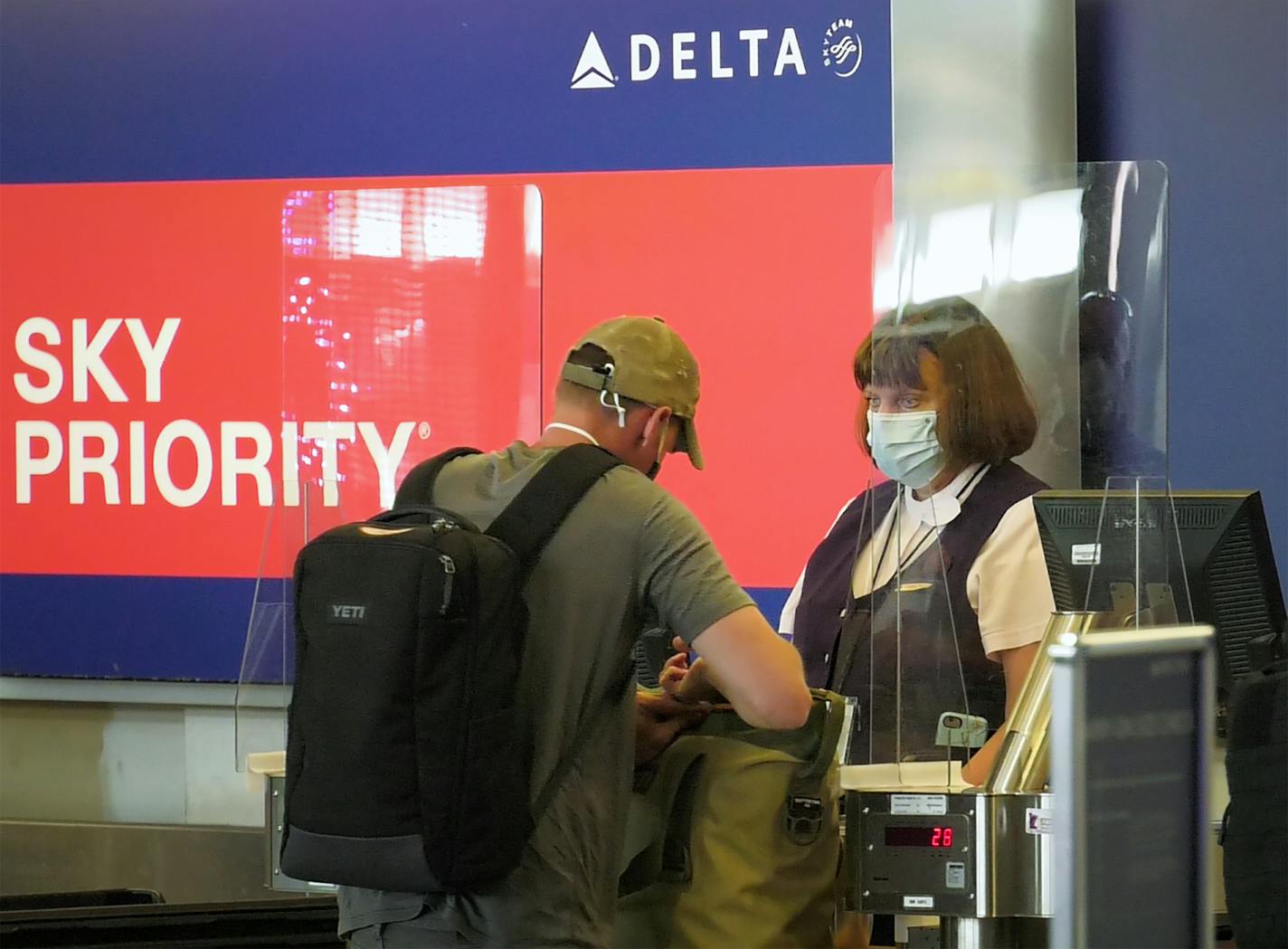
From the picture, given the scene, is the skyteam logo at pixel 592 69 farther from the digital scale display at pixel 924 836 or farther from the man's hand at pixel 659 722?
the digital scale display at pixel 924 836

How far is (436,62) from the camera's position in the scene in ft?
12.8

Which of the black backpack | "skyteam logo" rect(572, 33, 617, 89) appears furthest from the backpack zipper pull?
"skyteam logo" rect(572, 33, 617, 89)

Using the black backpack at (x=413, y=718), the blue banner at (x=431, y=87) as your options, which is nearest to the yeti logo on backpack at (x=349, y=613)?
the black backpack at (x=413, y=718)

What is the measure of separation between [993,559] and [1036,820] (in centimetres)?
48

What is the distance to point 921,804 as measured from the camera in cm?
177

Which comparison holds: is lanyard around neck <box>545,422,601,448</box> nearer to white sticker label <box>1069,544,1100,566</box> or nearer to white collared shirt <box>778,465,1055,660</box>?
white collared shirt <box>778,465,1055,660</box>

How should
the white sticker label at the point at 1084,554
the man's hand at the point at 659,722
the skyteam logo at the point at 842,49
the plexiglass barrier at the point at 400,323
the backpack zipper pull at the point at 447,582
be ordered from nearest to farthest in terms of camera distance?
1. the backpack zipper pull at the point at 447,582
2. the man's hand at the point at 659,722
3. the white sticker label at the point at 1084,554
4. the plexiglass barrier at the point at 400,323
5. the skyteam logo at the point at 842,49

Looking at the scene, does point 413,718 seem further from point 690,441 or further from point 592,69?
point 592,69

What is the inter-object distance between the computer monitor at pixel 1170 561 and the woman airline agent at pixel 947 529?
8 centimetres

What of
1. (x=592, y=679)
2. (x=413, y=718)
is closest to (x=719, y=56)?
(x=592, y=679)

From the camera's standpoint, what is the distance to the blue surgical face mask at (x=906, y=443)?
208cm

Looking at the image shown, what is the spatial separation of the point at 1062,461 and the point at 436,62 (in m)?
2.34

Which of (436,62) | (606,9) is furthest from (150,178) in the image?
(606,9)

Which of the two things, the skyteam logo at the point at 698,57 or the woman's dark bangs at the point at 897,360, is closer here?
the woman's dark bangs at the point at 897,360
